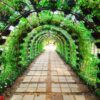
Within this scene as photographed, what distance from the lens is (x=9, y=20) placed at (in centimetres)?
931

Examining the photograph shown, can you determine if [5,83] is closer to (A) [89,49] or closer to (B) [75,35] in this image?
(A) [89,49]

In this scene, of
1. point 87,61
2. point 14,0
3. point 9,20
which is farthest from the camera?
point 87,61

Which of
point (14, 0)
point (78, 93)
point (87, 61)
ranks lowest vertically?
point (78, 93)

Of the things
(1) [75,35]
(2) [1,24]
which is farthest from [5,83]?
(1) [75,35]

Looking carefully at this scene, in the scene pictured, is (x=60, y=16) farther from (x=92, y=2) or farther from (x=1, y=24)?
(x=92, y=2)

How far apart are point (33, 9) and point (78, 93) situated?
10.8ft

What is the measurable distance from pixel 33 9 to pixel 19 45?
5901 millimetres

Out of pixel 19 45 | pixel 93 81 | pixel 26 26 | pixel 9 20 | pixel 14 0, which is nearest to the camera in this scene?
pixel 14 0

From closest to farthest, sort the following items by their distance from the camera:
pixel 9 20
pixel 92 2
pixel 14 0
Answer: pixel 92 2 < pixel 14 0 < pixel 9 20

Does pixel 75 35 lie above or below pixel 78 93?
above

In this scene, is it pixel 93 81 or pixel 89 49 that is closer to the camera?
pixel 93 81

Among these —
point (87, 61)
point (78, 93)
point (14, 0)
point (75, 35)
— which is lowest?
point (78, 93)

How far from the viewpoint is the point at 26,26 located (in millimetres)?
13852

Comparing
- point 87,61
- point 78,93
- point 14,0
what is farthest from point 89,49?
point 14,0
